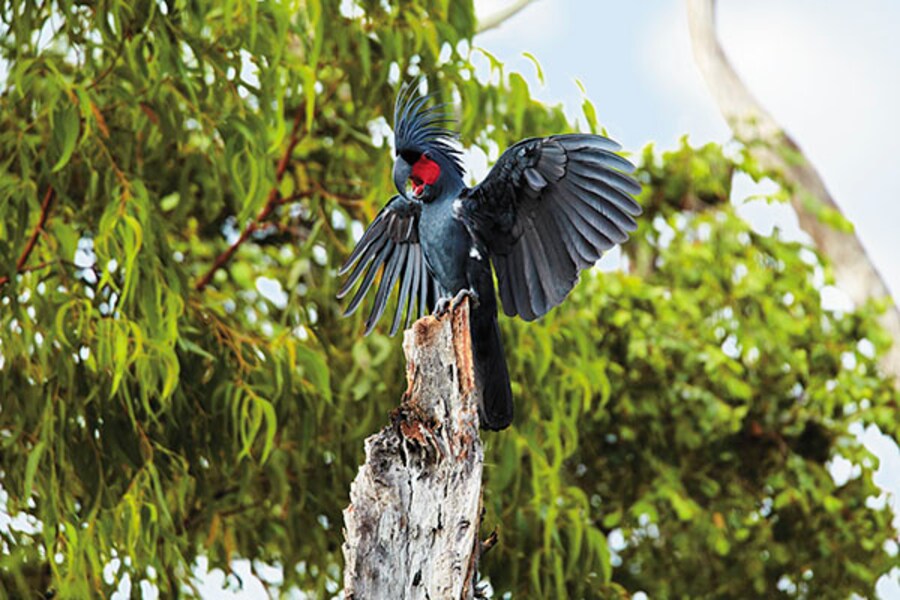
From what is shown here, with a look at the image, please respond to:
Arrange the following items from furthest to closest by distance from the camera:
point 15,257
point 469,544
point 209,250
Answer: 1. point 209,250
2. point 15,257
3. point 469,544

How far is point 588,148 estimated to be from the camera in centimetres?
278

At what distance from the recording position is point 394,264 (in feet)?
10.4

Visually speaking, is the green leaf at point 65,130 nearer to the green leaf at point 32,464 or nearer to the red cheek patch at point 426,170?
the green leaf at point 32,464

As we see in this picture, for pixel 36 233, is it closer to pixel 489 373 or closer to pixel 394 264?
pixel 394 264

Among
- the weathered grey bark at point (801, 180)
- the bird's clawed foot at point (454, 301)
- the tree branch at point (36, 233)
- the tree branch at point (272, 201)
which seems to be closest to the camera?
the bird's clawed foot at point (454, 301)

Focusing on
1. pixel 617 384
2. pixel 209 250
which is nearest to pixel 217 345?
pixel 209 250

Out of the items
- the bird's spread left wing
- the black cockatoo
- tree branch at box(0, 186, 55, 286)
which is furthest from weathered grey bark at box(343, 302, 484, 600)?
tree branch at box(0, 186, 55, 286)

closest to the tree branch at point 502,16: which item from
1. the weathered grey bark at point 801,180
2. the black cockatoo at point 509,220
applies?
the weathered grey bark at point 801,180

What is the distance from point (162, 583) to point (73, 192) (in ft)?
4.09

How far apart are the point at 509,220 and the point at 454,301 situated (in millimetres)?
271

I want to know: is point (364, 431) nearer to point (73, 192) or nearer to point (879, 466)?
point (73, 192)

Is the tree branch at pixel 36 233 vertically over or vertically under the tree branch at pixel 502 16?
under

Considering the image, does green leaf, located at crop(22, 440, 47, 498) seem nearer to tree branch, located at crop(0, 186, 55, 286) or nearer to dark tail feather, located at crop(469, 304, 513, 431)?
tree branch, located at crop(0, 186, 55, 286)

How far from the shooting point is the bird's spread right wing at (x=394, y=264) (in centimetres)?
312
